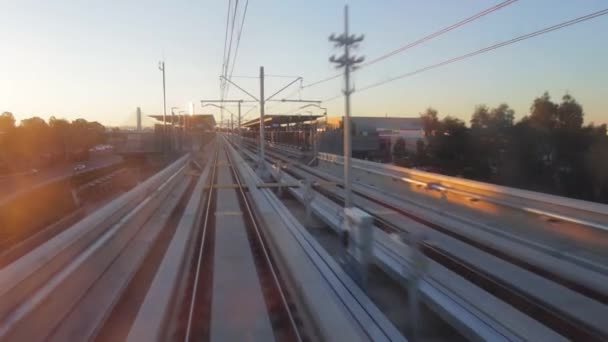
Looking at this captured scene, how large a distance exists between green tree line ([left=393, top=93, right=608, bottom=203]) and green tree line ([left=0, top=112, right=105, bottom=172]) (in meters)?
27.4

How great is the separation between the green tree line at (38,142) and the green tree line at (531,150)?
89.8 feet

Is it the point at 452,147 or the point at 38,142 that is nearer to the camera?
the point at 452,147

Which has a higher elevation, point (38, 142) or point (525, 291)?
point (38, 142)

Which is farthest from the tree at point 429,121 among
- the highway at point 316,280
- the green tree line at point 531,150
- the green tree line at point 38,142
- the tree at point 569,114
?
the green tree line at point 38,142

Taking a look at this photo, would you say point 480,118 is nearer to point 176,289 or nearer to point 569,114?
point 569,114

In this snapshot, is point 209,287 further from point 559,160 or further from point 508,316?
point 559,160

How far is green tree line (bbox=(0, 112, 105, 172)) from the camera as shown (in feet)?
109

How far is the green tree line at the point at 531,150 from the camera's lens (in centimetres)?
1866

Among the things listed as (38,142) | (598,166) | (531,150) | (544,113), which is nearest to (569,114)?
(544,113)

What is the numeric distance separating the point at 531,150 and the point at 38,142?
34841 millimetres

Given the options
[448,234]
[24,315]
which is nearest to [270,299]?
[24,315]

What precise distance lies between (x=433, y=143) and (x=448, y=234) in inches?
707

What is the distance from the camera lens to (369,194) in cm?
1772

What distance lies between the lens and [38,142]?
3750 cm
